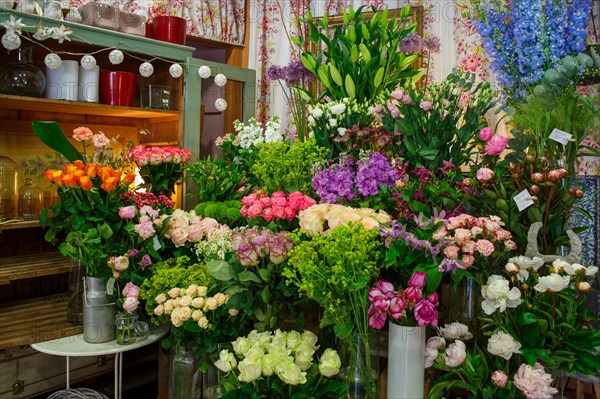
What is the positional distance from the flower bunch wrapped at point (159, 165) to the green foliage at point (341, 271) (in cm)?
103

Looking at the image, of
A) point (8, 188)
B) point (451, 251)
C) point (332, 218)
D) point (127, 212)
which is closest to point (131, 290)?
point (127, 212)

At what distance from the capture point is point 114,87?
2.33m

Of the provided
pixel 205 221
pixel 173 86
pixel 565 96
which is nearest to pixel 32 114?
pixel 173 86

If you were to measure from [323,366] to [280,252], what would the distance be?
0.28 meters

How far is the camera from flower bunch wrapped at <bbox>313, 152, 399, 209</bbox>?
1.55m

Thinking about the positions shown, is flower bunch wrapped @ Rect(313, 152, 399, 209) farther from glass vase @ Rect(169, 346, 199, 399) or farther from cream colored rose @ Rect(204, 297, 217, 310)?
glass vase @ Rect(169, 346, 199, 399)

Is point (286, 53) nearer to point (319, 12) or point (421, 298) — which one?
point (319, 12)

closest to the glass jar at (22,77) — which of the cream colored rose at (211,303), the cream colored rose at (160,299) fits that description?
the cream colored rose at (160,299)

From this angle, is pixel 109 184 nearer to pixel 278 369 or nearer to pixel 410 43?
pixel 278 369

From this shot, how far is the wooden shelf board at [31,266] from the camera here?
6.70 ft

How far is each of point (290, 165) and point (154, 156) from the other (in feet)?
2.21

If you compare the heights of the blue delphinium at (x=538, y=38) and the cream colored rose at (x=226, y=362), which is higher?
the blue delphinium at (x=538, y=38)

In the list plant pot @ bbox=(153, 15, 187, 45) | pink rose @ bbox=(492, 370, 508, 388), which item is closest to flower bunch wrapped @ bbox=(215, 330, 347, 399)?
pink rose @ bbox=(492, 370, 508, 388)

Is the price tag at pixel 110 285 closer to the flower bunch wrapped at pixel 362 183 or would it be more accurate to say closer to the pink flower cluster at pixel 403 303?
the flower bunch wrapped at pixel 362 183
